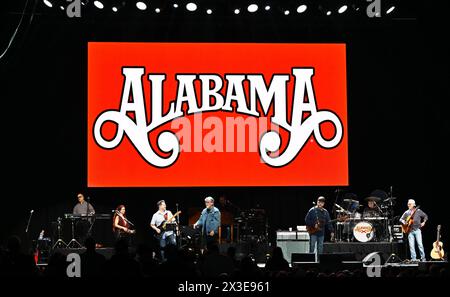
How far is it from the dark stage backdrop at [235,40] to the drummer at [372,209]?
1.59 meters

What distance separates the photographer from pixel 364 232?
15.9 meters

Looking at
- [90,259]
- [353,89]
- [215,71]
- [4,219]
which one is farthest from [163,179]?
[90,259]

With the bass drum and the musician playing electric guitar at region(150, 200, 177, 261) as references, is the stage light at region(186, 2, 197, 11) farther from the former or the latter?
the bass drum

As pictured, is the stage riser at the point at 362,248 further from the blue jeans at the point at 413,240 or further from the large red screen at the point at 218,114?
the large red screen at the point at 218,114

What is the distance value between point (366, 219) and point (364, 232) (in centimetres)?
32

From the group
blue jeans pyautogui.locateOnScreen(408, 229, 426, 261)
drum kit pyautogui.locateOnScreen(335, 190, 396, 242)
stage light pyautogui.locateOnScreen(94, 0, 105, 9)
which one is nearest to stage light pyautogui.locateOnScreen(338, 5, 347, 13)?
drum kit pyautogui.locateOnScreen(335, 190, 396, 242)

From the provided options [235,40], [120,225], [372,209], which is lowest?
[120,225]

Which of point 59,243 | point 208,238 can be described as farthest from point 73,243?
point 208,238

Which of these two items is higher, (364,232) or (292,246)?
(364,232)

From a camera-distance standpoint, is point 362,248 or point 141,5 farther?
point 141,5

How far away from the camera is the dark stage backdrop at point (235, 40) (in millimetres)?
17656

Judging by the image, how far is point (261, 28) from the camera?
1794 centimetres

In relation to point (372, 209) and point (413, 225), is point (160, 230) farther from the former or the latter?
point (413, 225)
